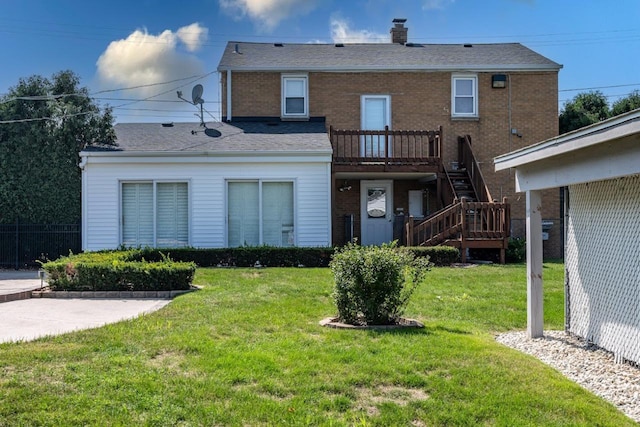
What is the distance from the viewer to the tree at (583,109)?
2623 centimetres

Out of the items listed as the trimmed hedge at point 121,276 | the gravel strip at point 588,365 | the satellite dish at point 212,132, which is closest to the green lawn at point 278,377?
the gravel strip at point 588,365

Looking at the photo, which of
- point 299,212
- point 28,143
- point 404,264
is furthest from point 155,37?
point 404,264

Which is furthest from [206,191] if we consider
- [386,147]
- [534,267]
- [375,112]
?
[534,267]

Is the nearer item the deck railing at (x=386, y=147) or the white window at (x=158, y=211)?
the white window at (x=158, y=211)

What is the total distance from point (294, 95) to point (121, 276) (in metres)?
10.7

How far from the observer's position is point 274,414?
4105 mm

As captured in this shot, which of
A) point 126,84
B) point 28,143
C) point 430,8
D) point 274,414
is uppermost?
point 430,8

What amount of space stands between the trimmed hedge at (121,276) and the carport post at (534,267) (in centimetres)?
594

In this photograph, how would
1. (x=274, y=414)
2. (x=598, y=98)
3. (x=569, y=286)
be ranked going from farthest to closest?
(x=598, y=98) → (x=569, y=286) → (x=274, y=414)

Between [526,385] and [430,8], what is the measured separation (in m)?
16.3

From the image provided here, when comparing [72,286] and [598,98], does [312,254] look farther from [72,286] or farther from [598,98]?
[598,98]

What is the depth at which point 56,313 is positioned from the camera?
843cm

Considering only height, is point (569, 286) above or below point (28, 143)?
below

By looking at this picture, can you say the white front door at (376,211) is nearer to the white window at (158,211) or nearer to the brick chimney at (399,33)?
the white window at (158,211)
